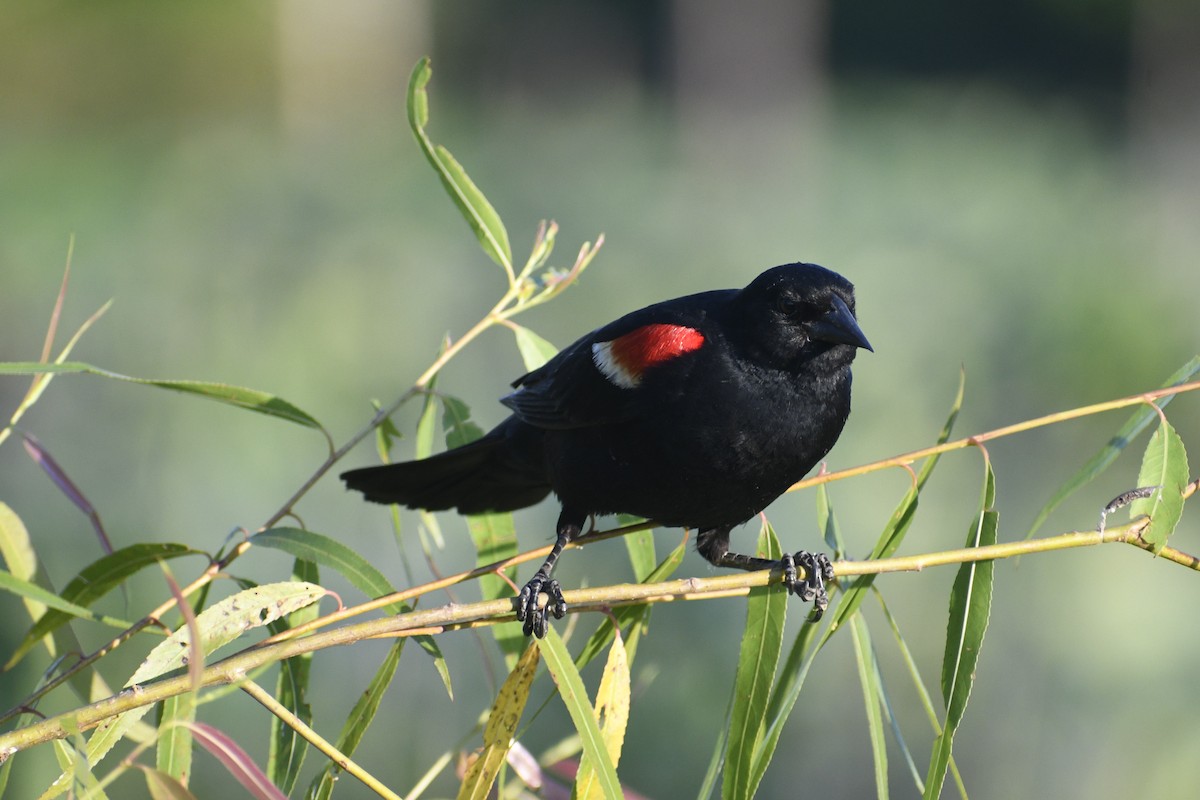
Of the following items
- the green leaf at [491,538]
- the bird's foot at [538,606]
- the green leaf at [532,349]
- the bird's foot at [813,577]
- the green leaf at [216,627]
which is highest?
the green leaf at [532,349]

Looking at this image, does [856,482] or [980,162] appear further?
[980,162]

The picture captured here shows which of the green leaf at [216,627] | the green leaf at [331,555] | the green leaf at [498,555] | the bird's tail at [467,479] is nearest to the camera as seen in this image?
the green leaf at [216,627]

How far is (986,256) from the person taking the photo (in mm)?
7242

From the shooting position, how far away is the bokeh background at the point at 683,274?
14.4 feet

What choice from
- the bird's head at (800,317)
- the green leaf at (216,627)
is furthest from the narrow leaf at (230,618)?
the bird's head at (800,317)

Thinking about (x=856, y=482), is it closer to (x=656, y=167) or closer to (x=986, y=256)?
(x=986, y=256)

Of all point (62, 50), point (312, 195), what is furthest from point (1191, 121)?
point (62, 50)

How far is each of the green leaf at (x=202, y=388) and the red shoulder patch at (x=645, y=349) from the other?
23.7 inches

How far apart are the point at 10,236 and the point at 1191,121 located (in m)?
10.8

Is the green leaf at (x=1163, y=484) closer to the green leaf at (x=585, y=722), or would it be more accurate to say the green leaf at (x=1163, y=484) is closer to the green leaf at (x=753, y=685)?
the green leaf at (x=753, y=685)

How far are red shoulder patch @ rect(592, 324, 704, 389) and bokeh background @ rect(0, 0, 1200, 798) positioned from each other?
1.35 ft

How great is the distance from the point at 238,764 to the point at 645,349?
3.64ft

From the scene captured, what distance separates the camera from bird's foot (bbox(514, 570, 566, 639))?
1.88m

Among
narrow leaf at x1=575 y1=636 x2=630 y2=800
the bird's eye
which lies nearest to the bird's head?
the bird's eye
